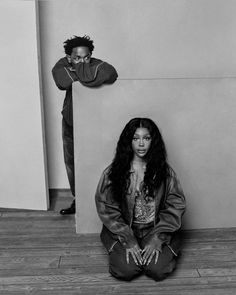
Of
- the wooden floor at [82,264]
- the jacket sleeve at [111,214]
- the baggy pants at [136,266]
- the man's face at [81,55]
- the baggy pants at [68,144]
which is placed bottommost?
the wooden floor at [82,264]

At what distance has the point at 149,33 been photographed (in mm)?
3316

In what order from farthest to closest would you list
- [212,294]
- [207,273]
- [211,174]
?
[211,174]
[207,273]
[212,294]

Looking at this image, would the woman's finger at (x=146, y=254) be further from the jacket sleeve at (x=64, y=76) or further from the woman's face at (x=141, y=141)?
the jacket sleeve at (x=64, y=76)

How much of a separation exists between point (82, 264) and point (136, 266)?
342 mm

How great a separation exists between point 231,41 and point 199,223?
1.55 metres

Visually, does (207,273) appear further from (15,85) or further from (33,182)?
(15,85)

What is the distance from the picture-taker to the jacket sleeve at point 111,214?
2.29m

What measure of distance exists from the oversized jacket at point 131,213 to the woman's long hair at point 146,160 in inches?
1.5

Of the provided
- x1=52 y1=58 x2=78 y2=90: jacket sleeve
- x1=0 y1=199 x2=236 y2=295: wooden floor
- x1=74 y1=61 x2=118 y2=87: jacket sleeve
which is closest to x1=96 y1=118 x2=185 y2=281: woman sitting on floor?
x1=0 y1=199 x2=236 y2=295: wooden floor

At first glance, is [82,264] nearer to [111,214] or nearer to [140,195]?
[111,214]

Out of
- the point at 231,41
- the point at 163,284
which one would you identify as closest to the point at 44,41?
the point at 231,41

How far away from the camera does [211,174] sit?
2.72 meters

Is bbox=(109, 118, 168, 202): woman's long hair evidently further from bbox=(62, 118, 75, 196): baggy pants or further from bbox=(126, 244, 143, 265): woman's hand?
bbox=(62, 118, 75, 196): baggy pants

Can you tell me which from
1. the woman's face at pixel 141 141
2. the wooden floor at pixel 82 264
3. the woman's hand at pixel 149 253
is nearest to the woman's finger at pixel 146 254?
the woman's hand at pixel 149 253
